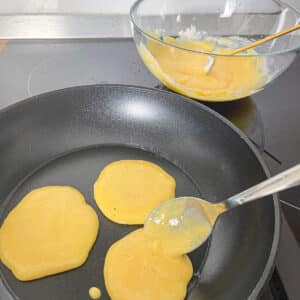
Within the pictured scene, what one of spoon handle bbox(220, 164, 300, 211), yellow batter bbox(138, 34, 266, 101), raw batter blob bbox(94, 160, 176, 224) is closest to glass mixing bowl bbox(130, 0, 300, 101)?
yellow batter bbox(138, 34, 266, 101)

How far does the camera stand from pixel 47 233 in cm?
65

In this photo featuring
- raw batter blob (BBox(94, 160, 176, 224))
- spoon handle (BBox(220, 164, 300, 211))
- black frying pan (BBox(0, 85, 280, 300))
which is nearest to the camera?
spoon handle (BBox(220, 164, 300, 211))

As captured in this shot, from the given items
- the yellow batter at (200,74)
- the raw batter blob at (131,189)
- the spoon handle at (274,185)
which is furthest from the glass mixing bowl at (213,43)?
the spoon handle at (274,185)

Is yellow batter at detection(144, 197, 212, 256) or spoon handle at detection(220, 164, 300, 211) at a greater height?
spoon handle at detection(220, 164, 300, 211)

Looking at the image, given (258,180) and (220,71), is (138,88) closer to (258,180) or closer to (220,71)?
(220,71)

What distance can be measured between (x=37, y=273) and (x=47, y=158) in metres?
0.25

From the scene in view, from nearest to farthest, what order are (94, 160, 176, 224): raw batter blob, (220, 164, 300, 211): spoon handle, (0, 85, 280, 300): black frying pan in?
1. (220, 164, 300, 211): spoon handle
2. (0, 85, 280, 300): black frying pan
3. (94, 160, 176, 224): raw batter blob

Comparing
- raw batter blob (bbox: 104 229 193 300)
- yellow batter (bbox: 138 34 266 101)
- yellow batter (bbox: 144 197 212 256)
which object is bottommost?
raw batter blob (bbox: 104 229 193 300)

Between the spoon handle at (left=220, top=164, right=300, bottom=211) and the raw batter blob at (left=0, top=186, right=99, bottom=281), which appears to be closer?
the spoon handle at (left=220, top=164, right=300, bottom=211)

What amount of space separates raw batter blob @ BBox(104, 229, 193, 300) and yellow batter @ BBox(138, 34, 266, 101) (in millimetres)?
344

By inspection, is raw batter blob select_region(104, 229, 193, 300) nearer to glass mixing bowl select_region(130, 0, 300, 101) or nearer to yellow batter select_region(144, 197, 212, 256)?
yellow batter select_region(144, 197, 212, 256)

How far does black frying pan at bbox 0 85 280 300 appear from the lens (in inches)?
23.5

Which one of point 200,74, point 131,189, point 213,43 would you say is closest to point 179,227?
point 131,189

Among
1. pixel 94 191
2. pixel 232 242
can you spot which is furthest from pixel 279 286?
pixel 94 191
